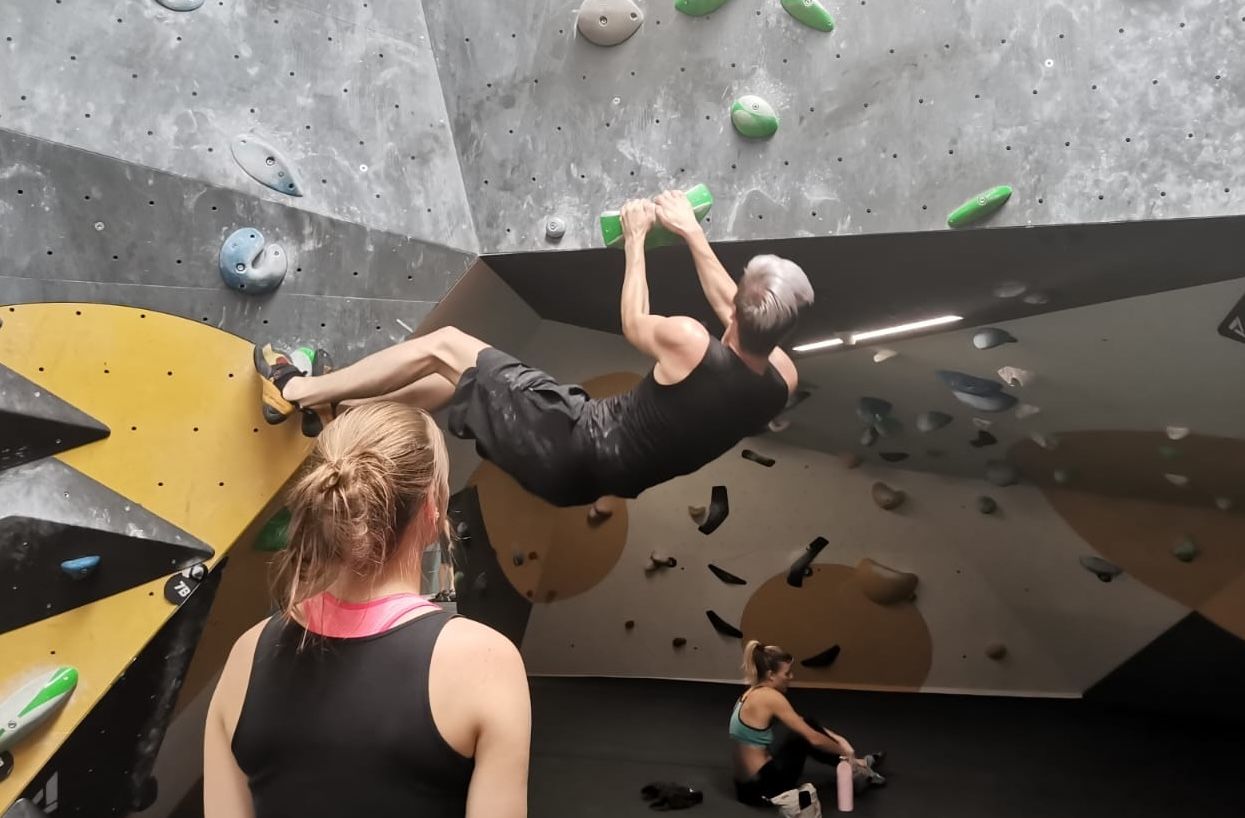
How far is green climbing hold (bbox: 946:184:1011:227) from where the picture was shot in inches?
103

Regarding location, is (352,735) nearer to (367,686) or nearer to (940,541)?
(367,686)

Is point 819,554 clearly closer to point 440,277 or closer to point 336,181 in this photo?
point 440,277

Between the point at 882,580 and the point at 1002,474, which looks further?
the point at 882,580

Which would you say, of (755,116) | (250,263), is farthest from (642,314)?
(250,263)

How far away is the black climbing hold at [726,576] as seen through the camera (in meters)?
5.11

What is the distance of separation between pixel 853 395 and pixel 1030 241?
1.51 m

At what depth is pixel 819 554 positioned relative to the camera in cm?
502

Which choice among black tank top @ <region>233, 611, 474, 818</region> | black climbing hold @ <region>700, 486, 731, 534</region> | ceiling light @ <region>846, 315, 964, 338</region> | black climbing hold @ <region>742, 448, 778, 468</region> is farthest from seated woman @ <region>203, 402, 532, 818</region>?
black climbing hold @ <region>700, 486, 731, 534</region>

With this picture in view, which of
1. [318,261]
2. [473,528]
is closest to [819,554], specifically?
[473,528]

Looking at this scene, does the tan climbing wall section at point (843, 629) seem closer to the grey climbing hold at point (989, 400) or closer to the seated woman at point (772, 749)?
the seated woman at point (772, 749)

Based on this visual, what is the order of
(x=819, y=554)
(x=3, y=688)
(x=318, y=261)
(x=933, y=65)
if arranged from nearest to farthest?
1. (x=3, y=688)
2. (x=933, y=65)
3. (x=318, y=261)
4. (x=819, y=554)

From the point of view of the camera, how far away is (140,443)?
270 centimetres

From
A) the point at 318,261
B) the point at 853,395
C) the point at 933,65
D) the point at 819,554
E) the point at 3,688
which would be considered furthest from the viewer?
the point at 819,554

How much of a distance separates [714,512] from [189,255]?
2.81 meters
